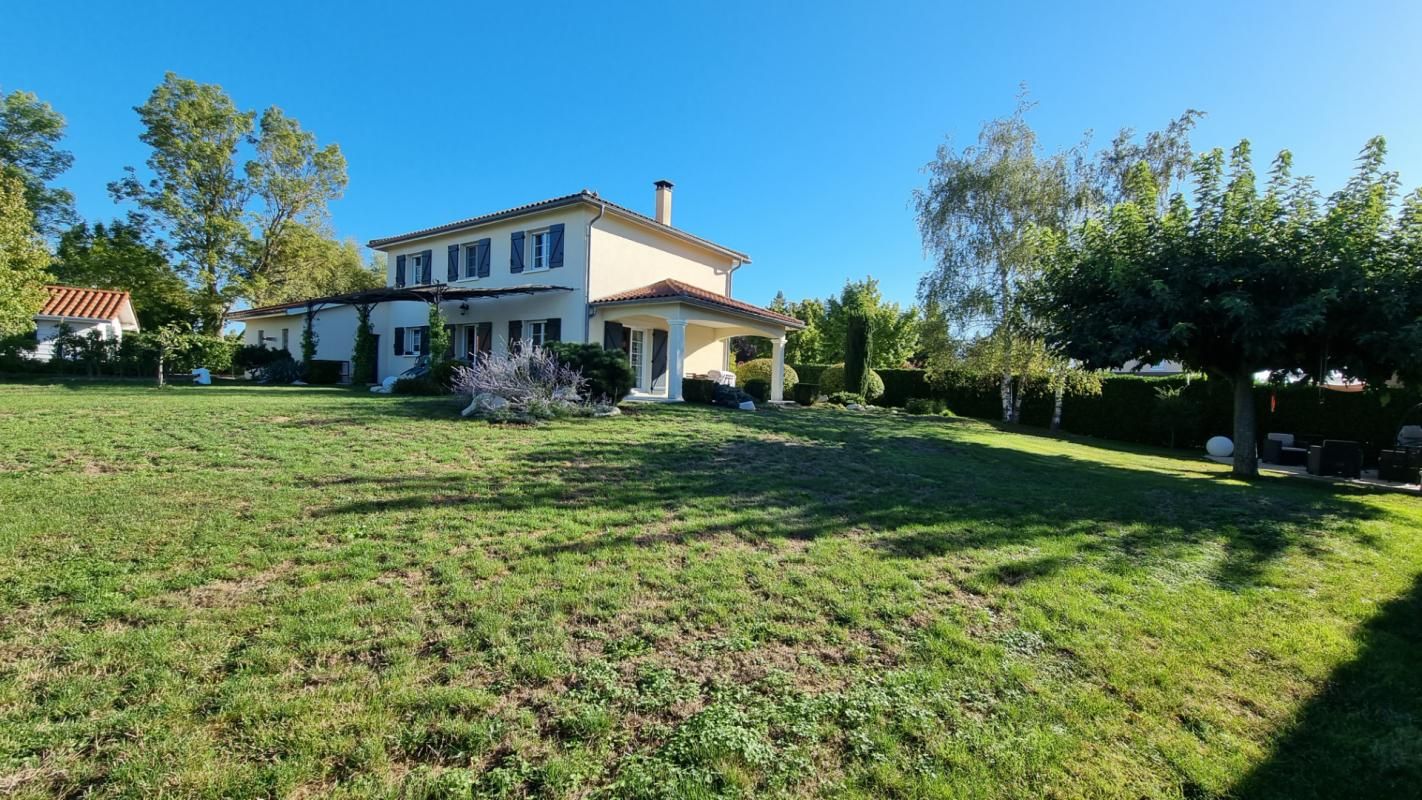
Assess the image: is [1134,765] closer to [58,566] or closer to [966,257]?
[58,566]

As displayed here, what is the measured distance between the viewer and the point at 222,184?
28781mm

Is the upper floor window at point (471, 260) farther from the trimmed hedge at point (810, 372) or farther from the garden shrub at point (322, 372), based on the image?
the trimmed hedge at point (810, 372)

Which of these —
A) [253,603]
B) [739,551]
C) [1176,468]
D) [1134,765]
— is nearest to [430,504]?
[253,603]

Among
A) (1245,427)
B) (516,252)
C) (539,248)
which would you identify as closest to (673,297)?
(539,248)

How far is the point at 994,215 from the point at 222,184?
3575 cm

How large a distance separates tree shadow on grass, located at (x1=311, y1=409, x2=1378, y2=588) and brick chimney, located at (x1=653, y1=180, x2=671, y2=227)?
523 inches

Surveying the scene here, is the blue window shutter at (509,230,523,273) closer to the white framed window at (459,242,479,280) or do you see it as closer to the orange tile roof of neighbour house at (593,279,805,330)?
the white framed window at (459,242,479,280)

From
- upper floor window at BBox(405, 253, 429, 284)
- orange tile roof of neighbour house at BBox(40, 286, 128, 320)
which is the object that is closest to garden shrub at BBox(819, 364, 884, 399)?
upper floor window at BBox(405, 253, 429, 284)

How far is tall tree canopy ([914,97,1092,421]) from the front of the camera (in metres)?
18.5

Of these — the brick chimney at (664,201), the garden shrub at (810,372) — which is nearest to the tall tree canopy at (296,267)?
the brick chimney at (664,201)

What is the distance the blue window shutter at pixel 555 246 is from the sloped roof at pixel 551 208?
0.68 m

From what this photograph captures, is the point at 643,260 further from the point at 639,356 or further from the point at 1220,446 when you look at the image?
the point at 1220,446

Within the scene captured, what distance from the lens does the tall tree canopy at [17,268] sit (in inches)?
698

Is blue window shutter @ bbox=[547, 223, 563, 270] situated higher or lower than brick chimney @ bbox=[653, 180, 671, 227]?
lower
